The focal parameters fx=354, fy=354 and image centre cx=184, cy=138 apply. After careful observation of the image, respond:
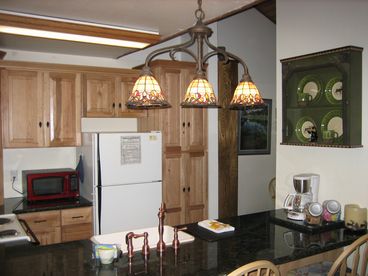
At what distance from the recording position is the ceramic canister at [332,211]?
8.43ft

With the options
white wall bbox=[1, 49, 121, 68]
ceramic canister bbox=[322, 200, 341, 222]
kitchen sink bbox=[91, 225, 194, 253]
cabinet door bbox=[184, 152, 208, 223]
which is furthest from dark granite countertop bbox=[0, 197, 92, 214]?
ceramic canister bbox=[322, 200, 341, 222]

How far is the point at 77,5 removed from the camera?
265 cm

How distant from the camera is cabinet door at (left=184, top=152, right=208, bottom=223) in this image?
163 inches

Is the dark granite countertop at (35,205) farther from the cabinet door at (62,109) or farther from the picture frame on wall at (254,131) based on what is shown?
the picture frame on wall at (254,131)

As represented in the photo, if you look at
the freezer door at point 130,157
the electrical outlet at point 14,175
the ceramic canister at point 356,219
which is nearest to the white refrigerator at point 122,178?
the freezer door at point 130,157

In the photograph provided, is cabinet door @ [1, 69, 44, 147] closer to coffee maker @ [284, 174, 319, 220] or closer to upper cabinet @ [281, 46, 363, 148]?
upper cabinet @ [281, 46, 363, 148]

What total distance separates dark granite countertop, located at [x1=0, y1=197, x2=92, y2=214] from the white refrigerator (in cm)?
14

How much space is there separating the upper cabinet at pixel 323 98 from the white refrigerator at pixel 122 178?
1.46 m

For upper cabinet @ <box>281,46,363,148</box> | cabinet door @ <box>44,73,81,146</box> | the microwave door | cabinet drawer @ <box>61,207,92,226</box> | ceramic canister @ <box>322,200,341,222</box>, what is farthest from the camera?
cabinet door @ <box>44,73,81,146</box>

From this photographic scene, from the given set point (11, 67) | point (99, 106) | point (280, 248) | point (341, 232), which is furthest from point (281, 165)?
point (11, 67)

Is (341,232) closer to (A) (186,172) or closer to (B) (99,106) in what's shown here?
(A) (186,172)

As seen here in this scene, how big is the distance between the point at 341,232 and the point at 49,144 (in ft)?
9.35

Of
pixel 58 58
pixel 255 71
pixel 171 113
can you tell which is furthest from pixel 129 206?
pixel 255 71

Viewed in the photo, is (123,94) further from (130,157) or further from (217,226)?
(217,226)
